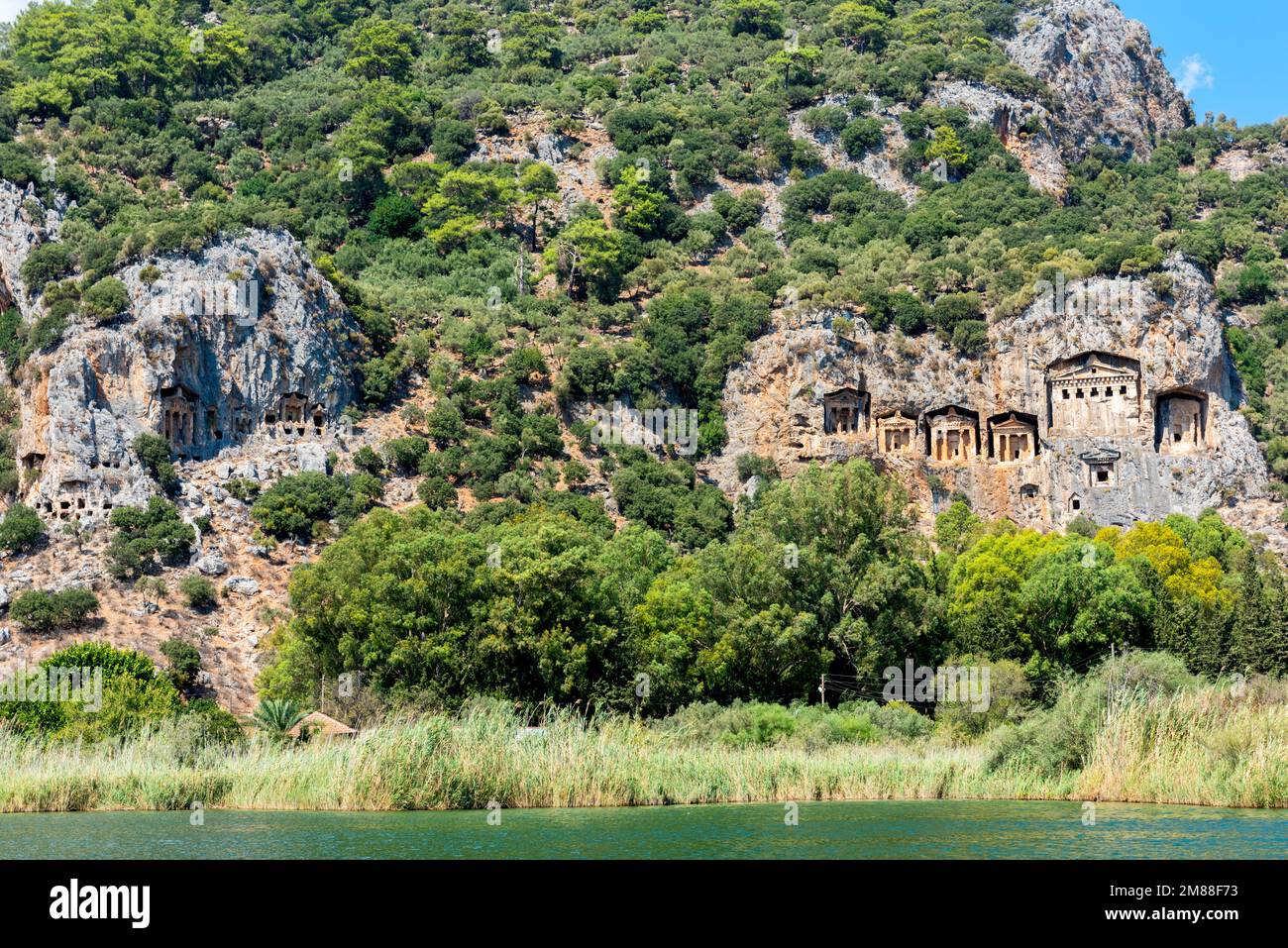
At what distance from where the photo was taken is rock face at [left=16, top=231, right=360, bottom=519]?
206ft

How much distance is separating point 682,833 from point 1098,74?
113 m

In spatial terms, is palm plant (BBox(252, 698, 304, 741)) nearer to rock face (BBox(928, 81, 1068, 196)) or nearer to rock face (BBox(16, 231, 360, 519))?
rock face (BBox(16, 231, 360, 519))

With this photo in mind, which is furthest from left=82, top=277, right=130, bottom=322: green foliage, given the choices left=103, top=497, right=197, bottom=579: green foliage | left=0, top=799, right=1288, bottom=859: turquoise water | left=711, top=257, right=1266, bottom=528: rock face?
left=0, top=799, right=1288, bottom=859: turquoise water

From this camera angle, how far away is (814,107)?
109 m

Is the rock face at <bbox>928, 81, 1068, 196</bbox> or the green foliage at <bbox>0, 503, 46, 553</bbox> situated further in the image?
the rock face at <bbox>928, 81, 1068, 196</bbox>

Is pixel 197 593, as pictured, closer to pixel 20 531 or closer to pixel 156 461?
pixel 20 531

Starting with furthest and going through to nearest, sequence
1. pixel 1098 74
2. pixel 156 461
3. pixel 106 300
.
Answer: pixel 1098 74 < pixel 106 300 < pixel 156 461

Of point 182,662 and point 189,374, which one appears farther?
point 189,374

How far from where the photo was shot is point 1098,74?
121 m

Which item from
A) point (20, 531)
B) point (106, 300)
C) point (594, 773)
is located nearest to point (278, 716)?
point (594, 773)

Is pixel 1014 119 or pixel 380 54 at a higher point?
pixel 380 54

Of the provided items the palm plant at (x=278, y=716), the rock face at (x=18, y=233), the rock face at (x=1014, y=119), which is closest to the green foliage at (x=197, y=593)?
the palm plant at (x=278, y=716)

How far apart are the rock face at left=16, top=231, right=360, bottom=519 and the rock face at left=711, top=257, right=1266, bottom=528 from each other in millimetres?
21595
